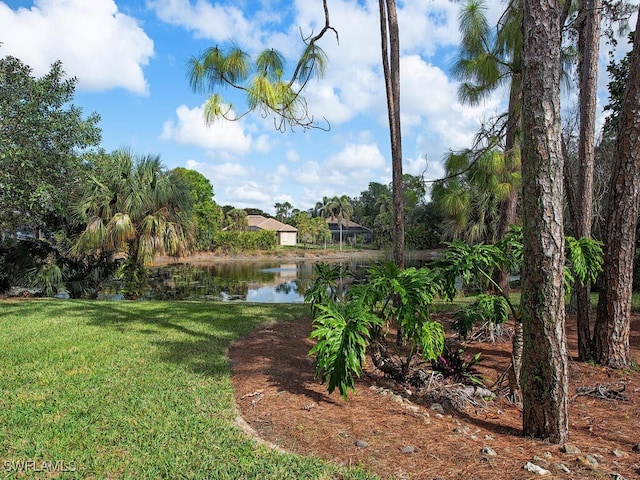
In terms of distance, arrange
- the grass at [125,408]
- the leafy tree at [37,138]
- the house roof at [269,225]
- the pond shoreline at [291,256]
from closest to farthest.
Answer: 1. the grass at [125,408]
2. the leafy tree at [37,138]
3. the pond shoreline at [291,256]
4. the house roof at [269,225]

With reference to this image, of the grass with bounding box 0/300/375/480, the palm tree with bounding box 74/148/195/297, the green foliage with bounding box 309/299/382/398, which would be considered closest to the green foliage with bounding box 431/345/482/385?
the green foliage with bounding box 309/299/382/398

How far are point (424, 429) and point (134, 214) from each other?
9340 mm

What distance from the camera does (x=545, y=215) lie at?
273 cm

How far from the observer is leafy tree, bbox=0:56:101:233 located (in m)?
6.45

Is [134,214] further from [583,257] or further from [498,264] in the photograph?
[583,257]

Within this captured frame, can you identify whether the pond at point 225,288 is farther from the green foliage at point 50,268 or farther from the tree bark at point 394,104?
the tree bark at point 394,104

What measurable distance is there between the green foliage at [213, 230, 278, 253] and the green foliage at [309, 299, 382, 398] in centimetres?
3284

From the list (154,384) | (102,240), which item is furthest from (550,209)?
(102,240)

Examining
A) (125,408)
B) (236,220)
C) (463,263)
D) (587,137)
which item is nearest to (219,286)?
(125,408)

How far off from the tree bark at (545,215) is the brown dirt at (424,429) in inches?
12.9

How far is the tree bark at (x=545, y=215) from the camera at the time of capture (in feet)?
8.95

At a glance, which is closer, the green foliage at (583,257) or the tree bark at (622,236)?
the green foliage at (583,257)

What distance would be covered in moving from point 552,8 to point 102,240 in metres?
9.84

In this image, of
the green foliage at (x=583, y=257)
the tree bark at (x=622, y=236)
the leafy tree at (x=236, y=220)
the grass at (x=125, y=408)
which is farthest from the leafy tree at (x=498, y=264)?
the leafy tree at (x=236, y=220)
